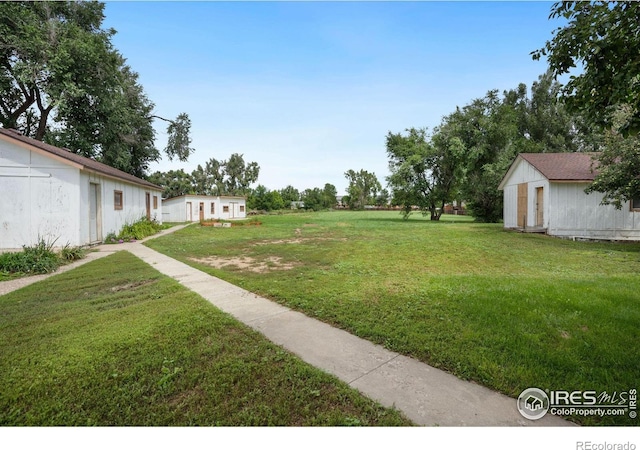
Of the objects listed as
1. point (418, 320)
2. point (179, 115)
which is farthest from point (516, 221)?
point (179, 115)

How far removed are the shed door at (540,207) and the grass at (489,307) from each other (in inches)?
254

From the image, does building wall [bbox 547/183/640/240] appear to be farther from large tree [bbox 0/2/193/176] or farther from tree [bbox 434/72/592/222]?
large tree [bbox 0/2/193/176]

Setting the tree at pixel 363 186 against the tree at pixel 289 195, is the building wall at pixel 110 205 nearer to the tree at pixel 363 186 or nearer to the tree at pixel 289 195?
the tree at pixel 289 195

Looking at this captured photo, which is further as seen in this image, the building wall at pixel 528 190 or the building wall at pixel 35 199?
the building wall at pixel 528 190

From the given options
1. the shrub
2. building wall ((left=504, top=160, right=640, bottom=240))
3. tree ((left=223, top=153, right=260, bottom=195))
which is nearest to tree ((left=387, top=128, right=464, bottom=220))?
building wall ((left=504, top=160, right=640, bottom=240))

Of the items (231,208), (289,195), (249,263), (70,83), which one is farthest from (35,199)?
(289,195)

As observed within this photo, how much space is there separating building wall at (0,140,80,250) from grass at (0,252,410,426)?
25.0 ft

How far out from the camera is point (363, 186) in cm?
7769

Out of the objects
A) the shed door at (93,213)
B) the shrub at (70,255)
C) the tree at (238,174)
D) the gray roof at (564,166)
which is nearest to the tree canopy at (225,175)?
the tree at (238,174)

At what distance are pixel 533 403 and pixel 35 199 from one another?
1411 cm

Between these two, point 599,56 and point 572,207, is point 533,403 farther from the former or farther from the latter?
point 572,207

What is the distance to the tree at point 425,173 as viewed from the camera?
27783mm

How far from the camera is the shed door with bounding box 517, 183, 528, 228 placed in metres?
16.2

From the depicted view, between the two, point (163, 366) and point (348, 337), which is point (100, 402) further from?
point (348, 337)
